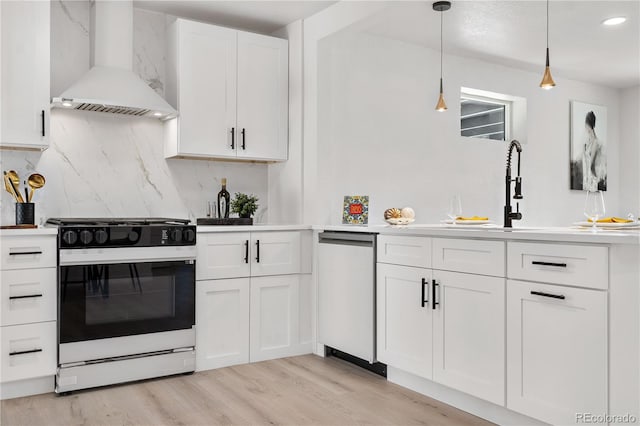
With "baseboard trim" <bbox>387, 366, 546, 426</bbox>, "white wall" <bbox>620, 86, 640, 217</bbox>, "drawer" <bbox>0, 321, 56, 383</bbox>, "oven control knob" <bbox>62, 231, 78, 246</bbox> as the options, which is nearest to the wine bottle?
"oven control knob" <bbox>62, 231, 78, 246</bbox>

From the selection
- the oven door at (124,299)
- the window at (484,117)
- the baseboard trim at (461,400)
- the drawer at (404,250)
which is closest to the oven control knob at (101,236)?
the oven door at (124,299)

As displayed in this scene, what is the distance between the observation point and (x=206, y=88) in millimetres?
3807

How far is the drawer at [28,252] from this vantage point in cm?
285

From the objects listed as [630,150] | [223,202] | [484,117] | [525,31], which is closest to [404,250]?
[223,202]

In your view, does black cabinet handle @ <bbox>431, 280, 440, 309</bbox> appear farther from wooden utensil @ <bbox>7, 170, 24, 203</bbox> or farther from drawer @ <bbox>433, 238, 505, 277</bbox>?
wooden utensil @ <bbox>7, 170, 24, 203</bbox>

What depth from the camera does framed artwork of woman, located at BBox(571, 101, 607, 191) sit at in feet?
18.7

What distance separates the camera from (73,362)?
2.97m

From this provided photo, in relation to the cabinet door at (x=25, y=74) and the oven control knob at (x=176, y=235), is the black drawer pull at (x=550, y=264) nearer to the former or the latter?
the oven control knob at (x=176, y=235)

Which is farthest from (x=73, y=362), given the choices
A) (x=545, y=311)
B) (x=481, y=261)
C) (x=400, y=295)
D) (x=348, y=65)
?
(x=348, y=65)

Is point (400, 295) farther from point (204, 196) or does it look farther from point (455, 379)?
point (204, 196)

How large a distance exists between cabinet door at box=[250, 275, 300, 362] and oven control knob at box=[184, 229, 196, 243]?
1.66ft

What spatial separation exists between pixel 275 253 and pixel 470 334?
4.99 ft

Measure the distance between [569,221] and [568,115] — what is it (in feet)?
3.65

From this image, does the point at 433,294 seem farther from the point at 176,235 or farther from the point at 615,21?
the point at 615,21
